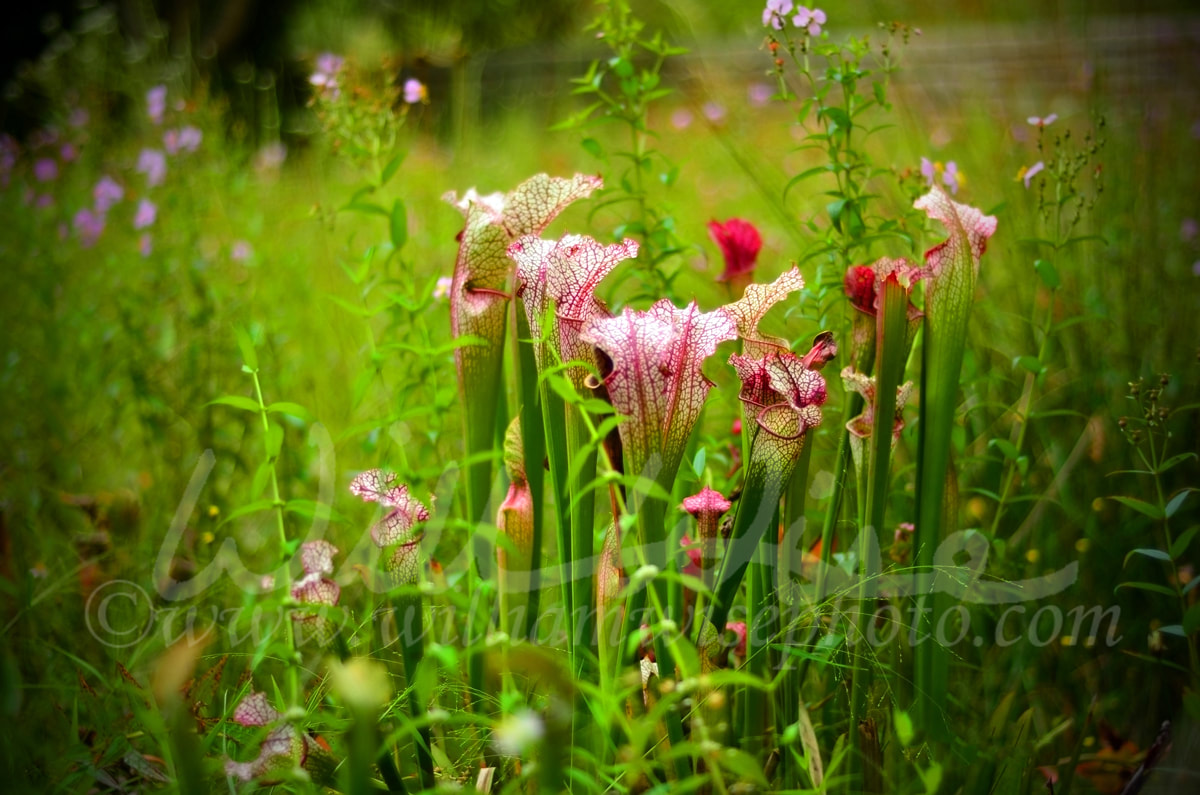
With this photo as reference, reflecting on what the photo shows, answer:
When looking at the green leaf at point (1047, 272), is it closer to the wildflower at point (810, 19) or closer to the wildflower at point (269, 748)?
the wildflower at point (810, 19)

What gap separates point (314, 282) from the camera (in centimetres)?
264

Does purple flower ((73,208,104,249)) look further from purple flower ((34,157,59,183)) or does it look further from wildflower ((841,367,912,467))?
wildflower ((841,367,912,467))

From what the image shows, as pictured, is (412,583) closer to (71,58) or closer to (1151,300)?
(1151,300)

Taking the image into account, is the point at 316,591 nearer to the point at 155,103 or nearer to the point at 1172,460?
the point at 1172,460

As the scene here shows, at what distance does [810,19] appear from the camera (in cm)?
97

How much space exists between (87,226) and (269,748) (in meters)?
1.91

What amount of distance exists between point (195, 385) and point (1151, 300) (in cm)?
171

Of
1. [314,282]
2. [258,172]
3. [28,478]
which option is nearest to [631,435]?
[28,478]

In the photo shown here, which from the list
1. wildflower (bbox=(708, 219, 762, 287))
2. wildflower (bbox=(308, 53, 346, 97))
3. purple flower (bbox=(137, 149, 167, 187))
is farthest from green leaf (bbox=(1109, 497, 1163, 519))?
purple flower (bbox=(137, 149, 167, 187))

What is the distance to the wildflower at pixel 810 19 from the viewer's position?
94 centimetres

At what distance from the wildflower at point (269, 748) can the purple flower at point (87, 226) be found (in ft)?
6.03

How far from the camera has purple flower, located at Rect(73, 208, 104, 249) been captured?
213 cm

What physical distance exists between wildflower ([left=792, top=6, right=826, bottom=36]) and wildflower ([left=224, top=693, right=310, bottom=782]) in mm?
861

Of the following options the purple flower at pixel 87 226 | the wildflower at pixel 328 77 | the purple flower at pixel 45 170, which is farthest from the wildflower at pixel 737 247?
the purple flower at pixel 45 170
